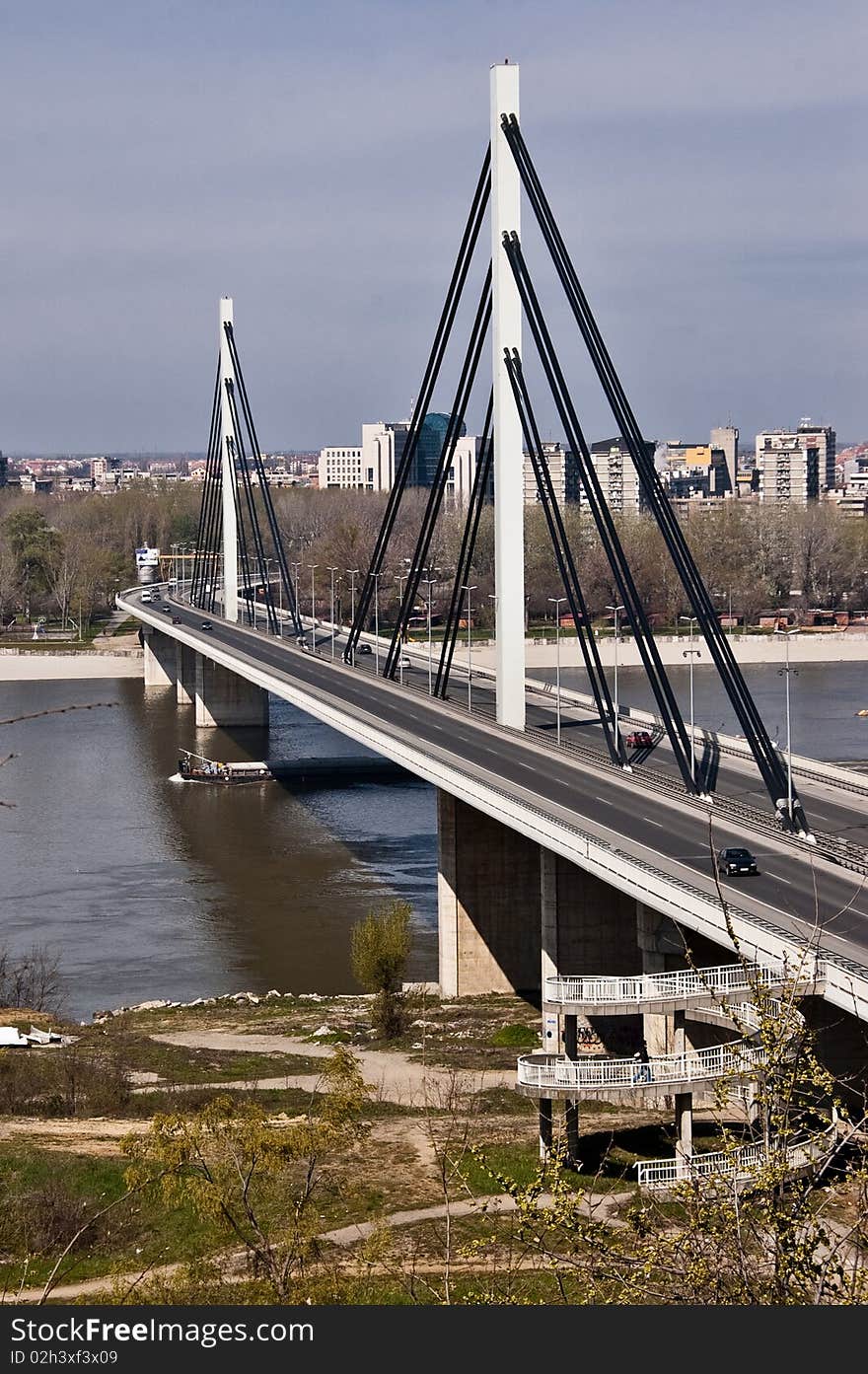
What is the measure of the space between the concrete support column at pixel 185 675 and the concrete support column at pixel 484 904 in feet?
136

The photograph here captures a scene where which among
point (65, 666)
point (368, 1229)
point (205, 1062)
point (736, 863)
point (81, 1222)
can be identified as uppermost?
point (736, 863)

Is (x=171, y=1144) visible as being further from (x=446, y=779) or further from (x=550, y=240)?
(x=550, y=240)

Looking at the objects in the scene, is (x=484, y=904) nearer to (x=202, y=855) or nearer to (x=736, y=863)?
(x=736, y=863)

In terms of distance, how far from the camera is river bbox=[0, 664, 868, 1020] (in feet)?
105

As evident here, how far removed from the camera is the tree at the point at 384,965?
25.5 m

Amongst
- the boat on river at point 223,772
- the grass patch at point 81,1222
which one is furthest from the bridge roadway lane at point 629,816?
the boat on river at point 223,772

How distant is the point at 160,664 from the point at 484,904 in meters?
52.5

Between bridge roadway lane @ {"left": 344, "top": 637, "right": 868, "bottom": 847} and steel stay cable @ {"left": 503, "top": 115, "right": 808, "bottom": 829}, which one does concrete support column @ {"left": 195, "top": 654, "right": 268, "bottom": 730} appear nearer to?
bridge roadway lane @ {"left": 344, "top": 637, "right": 868, "bottom": 847}

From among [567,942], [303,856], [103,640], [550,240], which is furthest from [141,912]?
[103,640]

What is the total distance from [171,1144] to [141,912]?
77.7 feet

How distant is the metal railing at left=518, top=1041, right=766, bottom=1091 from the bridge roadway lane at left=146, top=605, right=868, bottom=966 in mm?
1656

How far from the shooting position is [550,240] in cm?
3341

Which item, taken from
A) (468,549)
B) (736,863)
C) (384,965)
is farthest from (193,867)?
(736,863)

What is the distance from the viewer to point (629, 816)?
25.3m
